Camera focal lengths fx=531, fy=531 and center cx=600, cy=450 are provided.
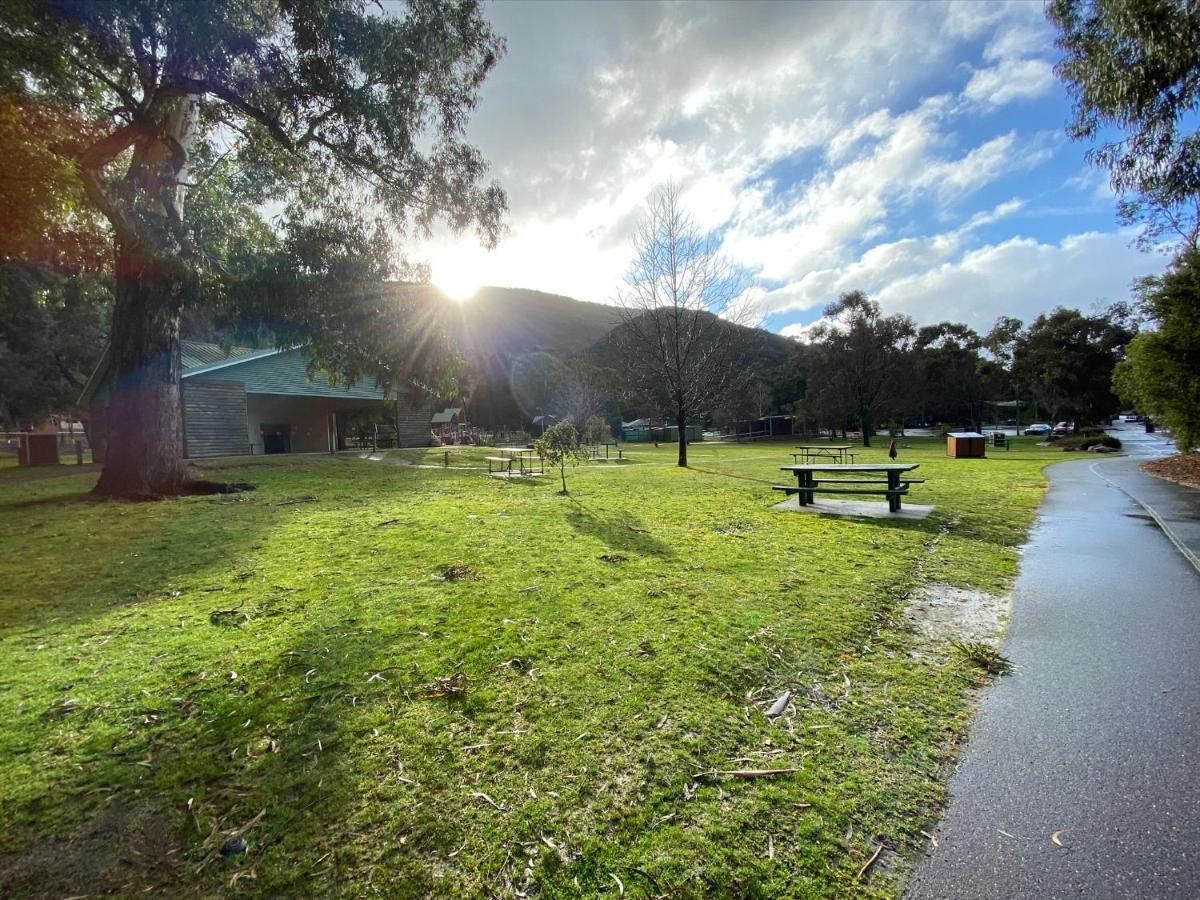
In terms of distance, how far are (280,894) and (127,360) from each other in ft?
39.9

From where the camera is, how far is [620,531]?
731cm

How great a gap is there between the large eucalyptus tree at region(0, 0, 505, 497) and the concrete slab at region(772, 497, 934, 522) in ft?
31.0

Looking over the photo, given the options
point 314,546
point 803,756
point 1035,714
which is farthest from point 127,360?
point 1035,714

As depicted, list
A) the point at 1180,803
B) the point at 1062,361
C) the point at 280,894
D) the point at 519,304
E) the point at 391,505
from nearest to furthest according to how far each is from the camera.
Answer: the point at 280,894
the point at 1180,803
the point at 391,505
the point at 1062,361
the point at 519,304

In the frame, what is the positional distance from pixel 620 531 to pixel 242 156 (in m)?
13.8

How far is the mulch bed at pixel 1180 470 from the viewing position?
480 inches

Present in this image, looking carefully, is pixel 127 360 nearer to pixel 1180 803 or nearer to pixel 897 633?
pixel 897 633

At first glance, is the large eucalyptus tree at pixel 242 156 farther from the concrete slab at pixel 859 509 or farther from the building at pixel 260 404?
the concrete slab at pixel 859 509

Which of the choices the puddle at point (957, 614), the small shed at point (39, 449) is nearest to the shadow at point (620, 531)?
the puddle at point (957, 614)

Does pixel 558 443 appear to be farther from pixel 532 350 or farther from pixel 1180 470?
pixel 532 350

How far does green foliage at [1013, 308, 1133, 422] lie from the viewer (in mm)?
40188

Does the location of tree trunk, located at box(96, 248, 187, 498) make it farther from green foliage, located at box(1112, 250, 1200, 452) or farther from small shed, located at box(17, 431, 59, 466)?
green foliage, located at box(1112, 250, 1200, 452)

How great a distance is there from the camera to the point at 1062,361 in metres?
40.4

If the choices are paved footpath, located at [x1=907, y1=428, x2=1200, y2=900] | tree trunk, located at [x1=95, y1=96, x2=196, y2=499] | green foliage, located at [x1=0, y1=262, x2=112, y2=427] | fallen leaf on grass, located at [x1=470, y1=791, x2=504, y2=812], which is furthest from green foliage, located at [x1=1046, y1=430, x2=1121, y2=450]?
green foliage, located at [x1=0, y1=262, x2=112, y2=427]
